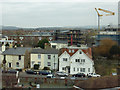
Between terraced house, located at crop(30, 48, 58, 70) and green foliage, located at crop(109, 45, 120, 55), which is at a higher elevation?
green foliage, located at crop(109, 45, 120, 55)

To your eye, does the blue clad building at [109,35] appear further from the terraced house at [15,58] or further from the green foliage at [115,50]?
the terraced house at [15,58]

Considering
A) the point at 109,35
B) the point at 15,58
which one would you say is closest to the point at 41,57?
the point at 15,58

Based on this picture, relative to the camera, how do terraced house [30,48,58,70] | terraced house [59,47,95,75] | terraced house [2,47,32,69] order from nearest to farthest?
terraced house [2,47,32,69] → terraced house [30,48,58,70] → terraced house [59,47,95,75]

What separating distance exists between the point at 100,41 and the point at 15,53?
2020 mm

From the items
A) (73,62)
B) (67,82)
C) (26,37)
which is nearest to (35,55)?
(67,82)

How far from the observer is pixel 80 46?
342cm

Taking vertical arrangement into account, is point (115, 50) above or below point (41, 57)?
above

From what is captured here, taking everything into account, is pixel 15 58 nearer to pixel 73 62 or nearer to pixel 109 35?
pixel 73 62

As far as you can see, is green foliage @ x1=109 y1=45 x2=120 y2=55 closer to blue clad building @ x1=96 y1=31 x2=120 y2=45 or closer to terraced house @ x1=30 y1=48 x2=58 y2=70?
blue clad building @ x1=96 y1=31 x2=120 y2=45

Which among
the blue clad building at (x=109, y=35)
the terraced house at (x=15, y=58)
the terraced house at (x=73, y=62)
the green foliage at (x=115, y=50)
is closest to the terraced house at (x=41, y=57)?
the terraced house at (x=15, y=58)

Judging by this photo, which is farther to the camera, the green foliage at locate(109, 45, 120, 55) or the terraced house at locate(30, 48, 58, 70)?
the terraced house at locate(30, 48, 58, 70)

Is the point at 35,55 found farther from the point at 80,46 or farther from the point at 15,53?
the point at 80,46

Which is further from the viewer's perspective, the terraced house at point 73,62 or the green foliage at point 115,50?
the terraced house at point 73,62

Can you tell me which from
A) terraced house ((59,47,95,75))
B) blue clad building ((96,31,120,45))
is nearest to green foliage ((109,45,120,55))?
blue clad building ((96,31,120,45))
